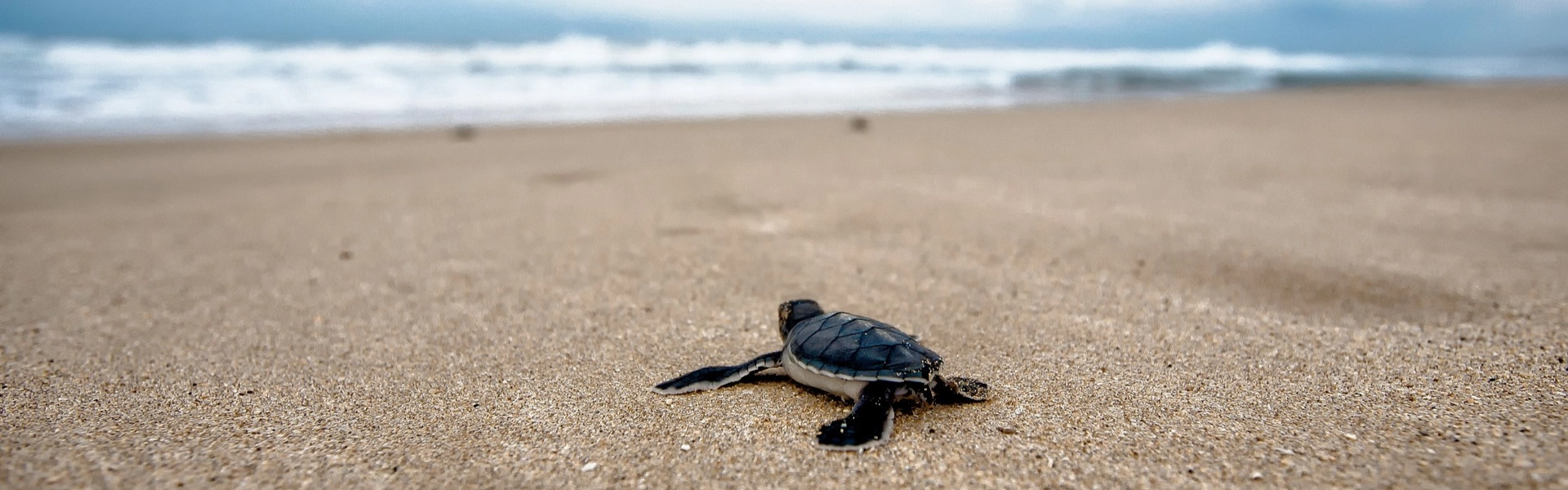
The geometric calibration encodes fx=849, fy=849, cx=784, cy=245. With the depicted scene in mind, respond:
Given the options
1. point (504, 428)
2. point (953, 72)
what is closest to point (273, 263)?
point (504, 428)

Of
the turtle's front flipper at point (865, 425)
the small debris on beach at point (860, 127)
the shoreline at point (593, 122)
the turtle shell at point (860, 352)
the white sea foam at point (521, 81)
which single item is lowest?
the turtle's front flipper at point (865, 425)

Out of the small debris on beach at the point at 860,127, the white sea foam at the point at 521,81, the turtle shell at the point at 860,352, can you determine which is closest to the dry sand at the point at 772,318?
the turtle shell at the point at 860,352

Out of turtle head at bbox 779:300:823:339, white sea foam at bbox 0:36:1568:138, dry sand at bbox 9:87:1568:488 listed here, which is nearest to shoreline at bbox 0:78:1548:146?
white sea foam at bbox 0:36:1568:138

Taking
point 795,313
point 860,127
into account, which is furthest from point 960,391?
point 860,127

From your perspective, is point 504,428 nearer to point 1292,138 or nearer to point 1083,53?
point 1292,138

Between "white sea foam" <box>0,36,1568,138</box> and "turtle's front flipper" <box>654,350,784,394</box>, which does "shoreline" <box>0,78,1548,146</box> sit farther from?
"turtle's front flipper" <box>654,350,784,394</box>

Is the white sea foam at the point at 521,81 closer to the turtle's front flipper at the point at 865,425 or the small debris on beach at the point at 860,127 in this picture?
the small debris on beach at the point at 860,127
